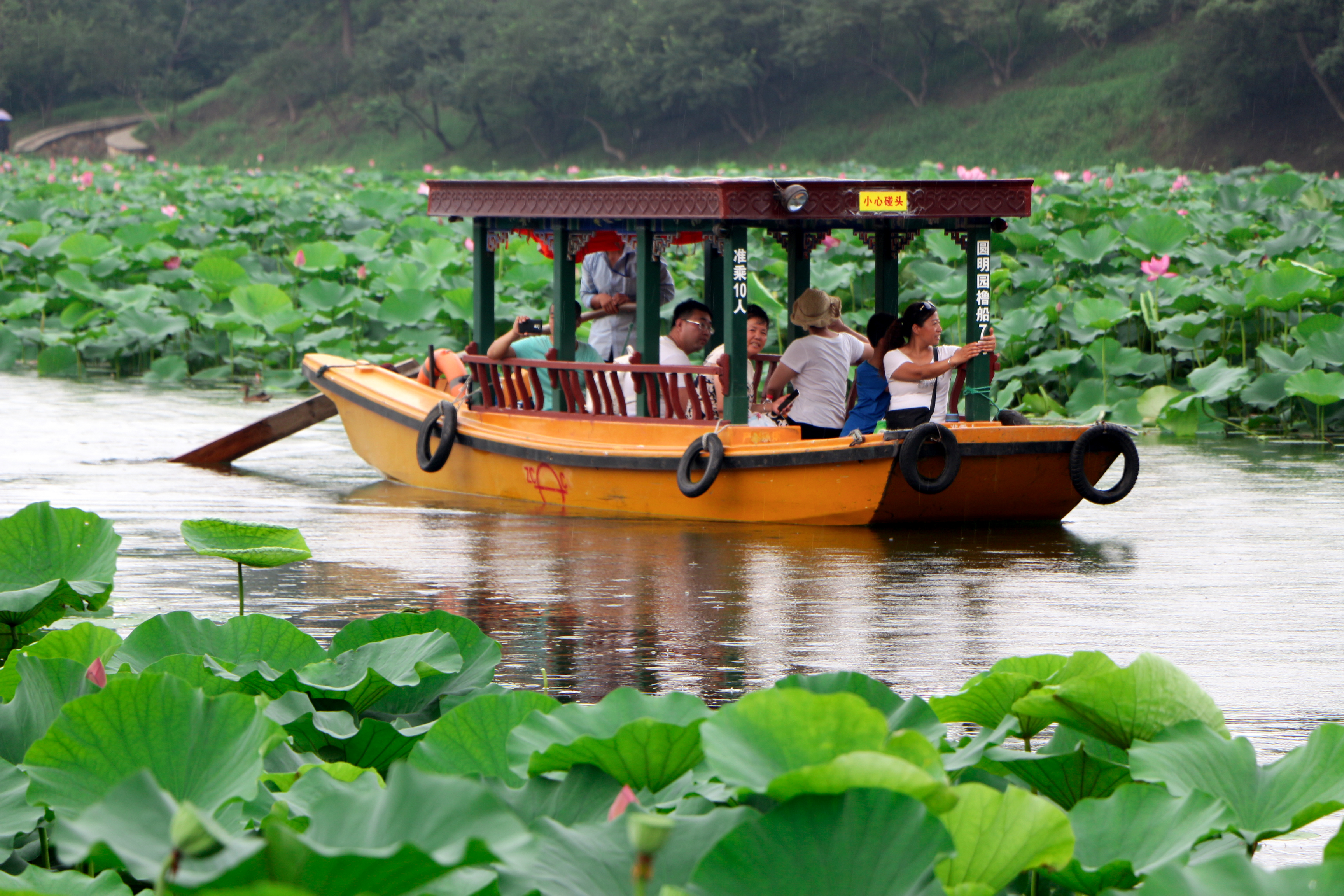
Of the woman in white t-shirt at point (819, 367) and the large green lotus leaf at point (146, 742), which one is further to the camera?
the woman in white t-shirt at point (819, 367)

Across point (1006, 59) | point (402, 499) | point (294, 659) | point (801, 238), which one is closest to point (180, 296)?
point (402, 499)

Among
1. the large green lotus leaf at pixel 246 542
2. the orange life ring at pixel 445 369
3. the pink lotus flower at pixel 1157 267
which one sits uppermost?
Result: the pink lotus flower at pixel 1157 267

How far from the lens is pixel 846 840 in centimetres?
148

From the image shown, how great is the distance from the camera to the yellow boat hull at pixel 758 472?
7.80m

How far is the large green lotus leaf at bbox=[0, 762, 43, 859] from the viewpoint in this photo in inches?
75.8

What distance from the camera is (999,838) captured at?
64.5 inches

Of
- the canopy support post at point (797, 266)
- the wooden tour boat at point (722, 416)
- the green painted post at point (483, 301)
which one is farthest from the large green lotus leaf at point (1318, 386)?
the green painted post at point (483, 301)

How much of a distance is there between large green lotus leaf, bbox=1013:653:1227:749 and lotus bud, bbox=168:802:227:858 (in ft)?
3.62

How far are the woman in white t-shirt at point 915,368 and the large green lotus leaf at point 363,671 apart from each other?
18.1 ft

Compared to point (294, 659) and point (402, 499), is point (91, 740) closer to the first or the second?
point (294, 659)

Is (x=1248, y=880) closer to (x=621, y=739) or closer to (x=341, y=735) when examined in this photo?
(x=621, y=739)

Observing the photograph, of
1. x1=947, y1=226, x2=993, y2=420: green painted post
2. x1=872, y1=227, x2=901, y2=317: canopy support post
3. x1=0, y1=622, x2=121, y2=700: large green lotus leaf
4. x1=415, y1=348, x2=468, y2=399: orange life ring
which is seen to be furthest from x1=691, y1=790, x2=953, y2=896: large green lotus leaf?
x1=415, y1=348, x2=468, y2=399: orange life ring

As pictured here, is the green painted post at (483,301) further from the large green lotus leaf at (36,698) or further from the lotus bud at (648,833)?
the lotus bud at (648,833)

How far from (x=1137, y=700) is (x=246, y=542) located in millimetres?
1759
